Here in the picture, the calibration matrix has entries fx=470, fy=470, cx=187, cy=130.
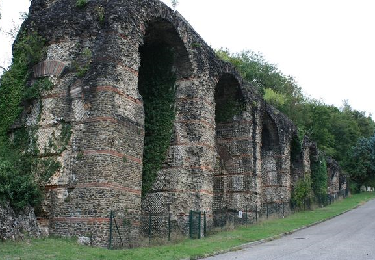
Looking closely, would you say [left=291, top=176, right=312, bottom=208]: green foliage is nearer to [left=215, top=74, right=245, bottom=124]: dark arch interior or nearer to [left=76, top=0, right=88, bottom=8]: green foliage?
[left=215, top=74, right=245, bottom=124]: dark arch interior

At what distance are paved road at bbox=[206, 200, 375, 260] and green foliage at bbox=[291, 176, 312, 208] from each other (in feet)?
40.4

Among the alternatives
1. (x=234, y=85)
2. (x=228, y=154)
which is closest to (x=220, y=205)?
(x=228, y=154)

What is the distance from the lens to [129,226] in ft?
49.3

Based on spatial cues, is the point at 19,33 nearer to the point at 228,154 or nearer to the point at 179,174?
the point at 179,174

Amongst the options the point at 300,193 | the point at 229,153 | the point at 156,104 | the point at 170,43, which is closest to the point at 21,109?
the point at 156,104

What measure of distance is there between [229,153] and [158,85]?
7.21 m

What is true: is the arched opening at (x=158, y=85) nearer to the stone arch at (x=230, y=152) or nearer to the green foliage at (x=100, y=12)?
the green foliage at (x=100, y=12)

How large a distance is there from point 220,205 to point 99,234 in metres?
11.5

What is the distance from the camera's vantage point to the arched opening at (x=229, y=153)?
24.7 meters

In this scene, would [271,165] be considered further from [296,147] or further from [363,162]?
[363,162]

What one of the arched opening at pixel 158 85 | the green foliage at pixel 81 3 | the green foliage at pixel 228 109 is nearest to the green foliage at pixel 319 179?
the green foliage at pixel 228 109

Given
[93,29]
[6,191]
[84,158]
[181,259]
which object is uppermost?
[93,29]

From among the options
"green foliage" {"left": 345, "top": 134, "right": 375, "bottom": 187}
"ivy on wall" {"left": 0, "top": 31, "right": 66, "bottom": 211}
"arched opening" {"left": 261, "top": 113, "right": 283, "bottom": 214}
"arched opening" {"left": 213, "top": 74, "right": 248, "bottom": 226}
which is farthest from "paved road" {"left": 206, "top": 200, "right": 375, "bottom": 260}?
"green foliage" {"left": 345, "top": 134, "right": 375, "bottom": 187}

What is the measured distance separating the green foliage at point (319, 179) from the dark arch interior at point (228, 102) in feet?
51.5
